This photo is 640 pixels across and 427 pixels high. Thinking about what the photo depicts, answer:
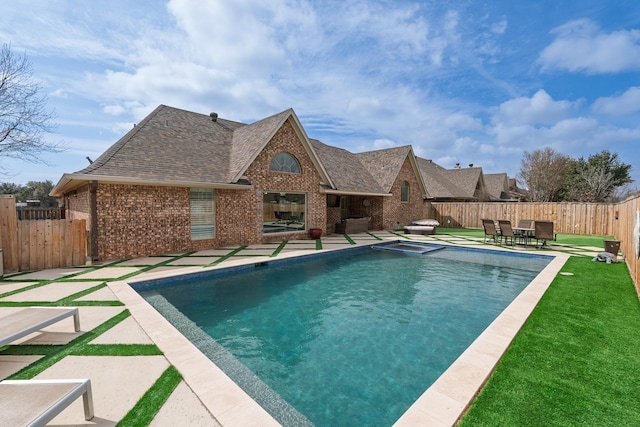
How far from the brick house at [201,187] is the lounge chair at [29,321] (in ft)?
20.1

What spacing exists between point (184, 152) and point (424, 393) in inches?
519

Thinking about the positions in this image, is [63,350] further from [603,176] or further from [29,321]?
[603,176]

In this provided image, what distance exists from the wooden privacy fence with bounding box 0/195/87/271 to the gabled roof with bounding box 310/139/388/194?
12260 mm

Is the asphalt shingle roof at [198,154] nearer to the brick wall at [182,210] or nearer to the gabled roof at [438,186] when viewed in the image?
the brick wall at [182,210]

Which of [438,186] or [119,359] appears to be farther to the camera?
[438,186]

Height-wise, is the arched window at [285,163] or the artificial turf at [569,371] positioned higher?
the arched window at [285,163]

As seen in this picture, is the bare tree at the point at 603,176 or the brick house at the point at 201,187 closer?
the brick house at the point at 201,187

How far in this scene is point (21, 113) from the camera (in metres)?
15.3

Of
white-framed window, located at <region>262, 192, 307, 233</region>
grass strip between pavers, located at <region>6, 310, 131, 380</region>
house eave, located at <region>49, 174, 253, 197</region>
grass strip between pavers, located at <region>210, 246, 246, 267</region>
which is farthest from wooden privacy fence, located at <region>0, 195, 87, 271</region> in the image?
white-framed window, located at <region>262, 192, 307, 233</region>

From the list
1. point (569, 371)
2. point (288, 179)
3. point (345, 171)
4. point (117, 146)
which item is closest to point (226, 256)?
point (288, 179)

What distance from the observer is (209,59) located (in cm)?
1202

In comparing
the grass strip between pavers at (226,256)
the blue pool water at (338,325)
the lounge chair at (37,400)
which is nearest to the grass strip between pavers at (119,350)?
the blue pool water at (338,325)

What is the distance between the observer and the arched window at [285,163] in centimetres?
1439

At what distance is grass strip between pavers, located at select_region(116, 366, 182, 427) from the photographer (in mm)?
2516
